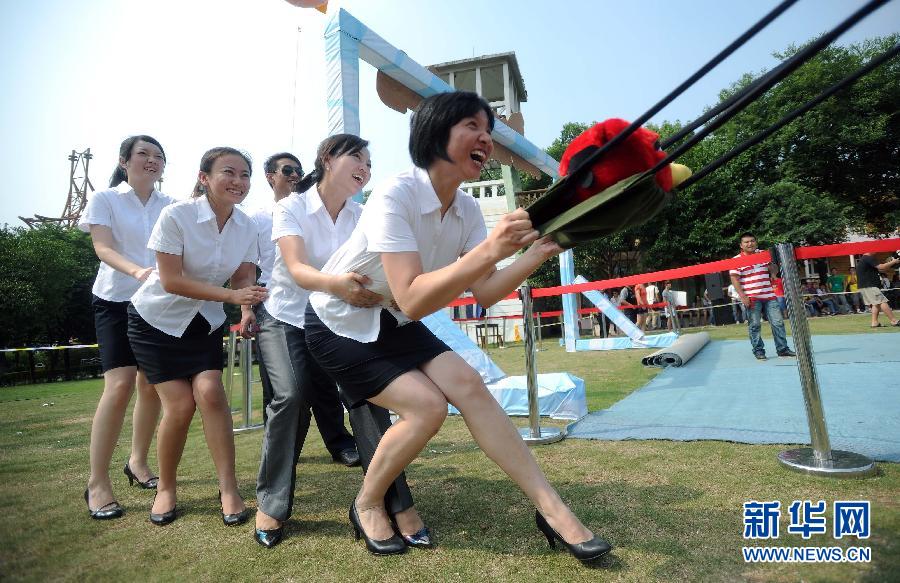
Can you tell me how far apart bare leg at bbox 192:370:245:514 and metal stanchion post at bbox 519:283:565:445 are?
1756mm

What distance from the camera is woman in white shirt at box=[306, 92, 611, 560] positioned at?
167 centimetres

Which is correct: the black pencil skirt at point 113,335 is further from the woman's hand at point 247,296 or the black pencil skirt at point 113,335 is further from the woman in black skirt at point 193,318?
the woman's hand at point 247,296

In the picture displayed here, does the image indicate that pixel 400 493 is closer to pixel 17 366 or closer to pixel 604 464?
pixel 604 464

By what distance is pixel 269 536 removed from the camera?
82.0 inches

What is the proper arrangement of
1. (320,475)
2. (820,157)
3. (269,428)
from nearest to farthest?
1. (269,428)
2. (320,475)
3. (820,157)

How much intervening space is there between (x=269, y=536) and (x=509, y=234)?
1.60 metres

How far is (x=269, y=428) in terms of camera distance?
229 cm

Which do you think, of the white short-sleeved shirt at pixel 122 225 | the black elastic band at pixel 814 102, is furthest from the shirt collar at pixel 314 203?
the black elastic band at pixel 814 102

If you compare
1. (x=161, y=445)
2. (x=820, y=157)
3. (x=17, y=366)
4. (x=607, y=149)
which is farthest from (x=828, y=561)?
(x=820, y=157)

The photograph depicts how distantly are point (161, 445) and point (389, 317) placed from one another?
140 centimetres

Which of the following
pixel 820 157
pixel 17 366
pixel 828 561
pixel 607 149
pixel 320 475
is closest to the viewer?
pixel 607 149

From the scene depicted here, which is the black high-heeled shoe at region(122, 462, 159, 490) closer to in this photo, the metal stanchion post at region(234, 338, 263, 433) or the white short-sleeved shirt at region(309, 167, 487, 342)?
the metal stanchion post at region(234, 338, 263, 433)

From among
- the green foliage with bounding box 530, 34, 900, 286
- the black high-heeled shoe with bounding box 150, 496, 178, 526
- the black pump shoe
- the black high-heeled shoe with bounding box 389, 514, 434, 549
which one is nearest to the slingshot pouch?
the black high-heeled shoe with bounding box 389, 514, 434, 549

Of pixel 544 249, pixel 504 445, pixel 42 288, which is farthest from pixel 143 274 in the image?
pixel 42 288
